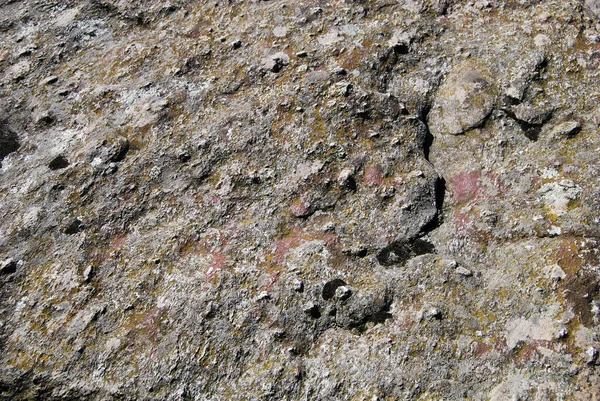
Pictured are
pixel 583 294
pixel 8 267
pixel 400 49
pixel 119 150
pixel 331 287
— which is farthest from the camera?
pixel 400 49

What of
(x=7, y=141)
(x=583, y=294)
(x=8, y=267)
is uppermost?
(x=7, y=141)

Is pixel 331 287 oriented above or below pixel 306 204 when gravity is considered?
below

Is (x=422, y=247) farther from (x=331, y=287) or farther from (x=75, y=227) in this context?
(x=75, y=227)

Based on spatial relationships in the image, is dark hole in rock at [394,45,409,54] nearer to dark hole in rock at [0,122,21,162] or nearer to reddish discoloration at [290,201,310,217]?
reddish discoloration at [290,201,310,217]

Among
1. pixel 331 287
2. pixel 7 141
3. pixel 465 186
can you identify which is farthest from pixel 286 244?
pixel 7 141

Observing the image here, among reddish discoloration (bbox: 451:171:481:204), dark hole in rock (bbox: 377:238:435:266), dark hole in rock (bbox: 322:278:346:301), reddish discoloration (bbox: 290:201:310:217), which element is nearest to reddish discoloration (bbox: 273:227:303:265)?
reddish discoloration (bbox: 290:201:310:217)

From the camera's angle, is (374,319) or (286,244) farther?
(286,244)

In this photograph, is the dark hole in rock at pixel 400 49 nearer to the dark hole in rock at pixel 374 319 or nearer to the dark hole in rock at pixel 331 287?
the dark hole in rock at pixel 331 287

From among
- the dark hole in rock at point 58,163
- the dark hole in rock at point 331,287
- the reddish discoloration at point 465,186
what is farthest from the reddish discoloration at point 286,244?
the dark hole in rock at point 58,163
